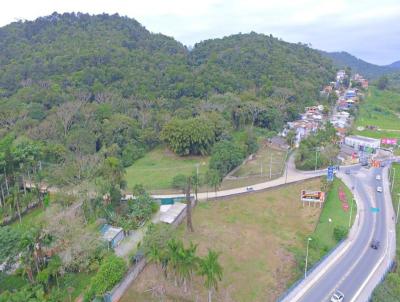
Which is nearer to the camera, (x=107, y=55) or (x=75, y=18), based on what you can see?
(x=107, y=55)

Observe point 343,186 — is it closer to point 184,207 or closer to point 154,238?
point 184,207

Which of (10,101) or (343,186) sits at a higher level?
(10,101)

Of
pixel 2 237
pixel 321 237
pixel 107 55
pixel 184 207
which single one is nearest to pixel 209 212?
pixel 184 207

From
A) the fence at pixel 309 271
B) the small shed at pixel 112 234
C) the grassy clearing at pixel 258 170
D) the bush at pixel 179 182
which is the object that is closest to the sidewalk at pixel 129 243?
the small shed at pixel 112 234

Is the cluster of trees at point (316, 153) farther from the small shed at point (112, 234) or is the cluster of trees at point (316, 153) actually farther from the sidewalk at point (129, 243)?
the small shed at point (112, 234)

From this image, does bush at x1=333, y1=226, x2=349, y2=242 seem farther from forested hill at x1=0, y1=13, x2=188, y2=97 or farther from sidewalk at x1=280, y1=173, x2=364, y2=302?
forested hill at x1=0, y1=13, x2=188, y2=97

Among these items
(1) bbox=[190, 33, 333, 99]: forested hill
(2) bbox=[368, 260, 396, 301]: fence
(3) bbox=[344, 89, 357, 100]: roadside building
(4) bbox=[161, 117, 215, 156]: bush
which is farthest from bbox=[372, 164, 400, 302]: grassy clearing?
(3) bbox=[344, 89, 357, 100]: roadside building

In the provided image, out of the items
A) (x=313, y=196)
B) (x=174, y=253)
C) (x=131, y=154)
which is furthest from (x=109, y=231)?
(x=131, y=154)
